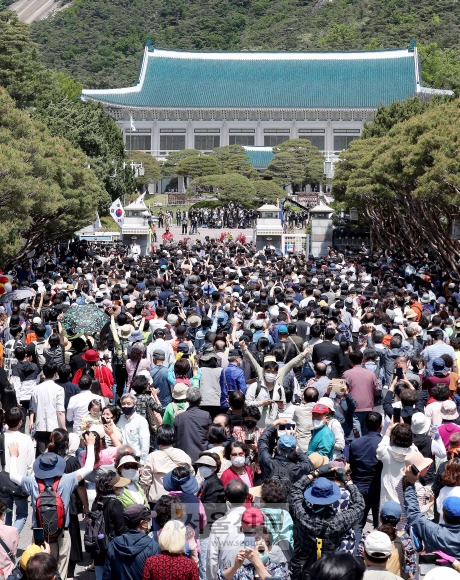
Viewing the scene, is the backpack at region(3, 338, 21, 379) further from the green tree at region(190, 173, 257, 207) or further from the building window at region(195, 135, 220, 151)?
the building window at region(195, 135, 220, 151)

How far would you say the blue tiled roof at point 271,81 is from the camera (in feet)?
251

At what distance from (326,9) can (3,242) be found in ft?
291

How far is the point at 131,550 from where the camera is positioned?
6.57m

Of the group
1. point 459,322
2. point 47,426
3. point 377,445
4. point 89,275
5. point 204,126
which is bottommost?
point 204,126

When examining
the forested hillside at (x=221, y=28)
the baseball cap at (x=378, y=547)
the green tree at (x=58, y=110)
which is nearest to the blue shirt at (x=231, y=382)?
the baseball cap at (x=378, y=547)

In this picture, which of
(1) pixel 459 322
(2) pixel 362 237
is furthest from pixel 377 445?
(2) pixel 362 237

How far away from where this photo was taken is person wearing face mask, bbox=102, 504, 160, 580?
6566 millimetres

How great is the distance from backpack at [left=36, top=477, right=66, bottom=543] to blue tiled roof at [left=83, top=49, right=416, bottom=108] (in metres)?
67.9

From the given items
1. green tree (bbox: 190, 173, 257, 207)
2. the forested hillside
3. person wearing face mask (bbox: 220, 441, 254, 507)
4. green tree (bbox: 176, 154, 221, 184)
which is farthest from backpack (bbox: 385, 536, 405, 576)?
the forested hillside

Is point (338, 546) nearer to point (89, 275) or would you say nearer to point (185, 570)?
point (185, 570)

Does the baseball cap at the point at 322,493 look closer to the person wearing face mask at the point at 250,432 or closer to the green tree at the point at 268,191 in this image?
the person wearing face mask at the point at 250,432

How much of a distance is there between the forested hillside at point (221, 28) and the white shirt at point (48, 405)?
8177cm

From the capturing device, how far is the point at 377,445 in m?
8.54

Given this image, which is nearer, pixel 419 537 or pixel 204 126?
pixel 419 537
